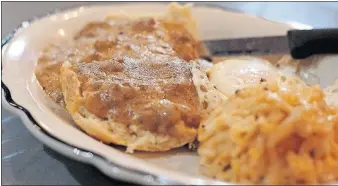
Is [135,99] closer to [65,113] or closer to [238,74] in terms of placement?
[65,113]

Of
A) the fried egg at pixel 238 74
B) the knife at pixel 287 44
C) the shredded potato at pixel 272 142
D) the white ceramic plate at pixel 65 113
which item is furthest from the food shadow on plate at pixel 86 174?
the knife at pixel 287 44

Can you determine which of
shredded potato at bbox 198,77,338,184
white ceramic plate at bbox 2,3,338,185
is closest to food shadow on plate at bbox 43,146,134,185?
white ceramic plate at bbox 2,3,338,185

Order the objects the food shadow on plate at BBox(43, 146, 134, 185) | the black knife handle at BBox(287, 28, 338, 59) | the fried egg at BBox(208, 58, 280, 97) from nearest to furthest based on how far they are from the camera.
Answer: the food shadow on plate at BBox(43, 146, 134, 185) → the fried egg at BBox(208, 58, 280, 97) → the black knife handle at BBox(287, 28, 338, 59)

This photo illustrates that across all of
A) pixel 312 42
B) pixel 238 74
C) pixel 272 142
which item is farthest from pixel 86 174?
pixel 312 42

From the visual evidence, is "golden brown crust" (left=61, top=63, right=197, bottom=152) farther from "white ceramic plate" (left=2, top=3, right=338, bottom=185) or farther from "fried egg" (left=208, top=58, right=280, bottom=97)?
"fried egg" (left=208, top=58, right=280, bottom=97)

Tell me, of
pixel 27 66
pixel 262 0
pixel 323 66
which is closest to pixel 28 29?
pixel 27 66
